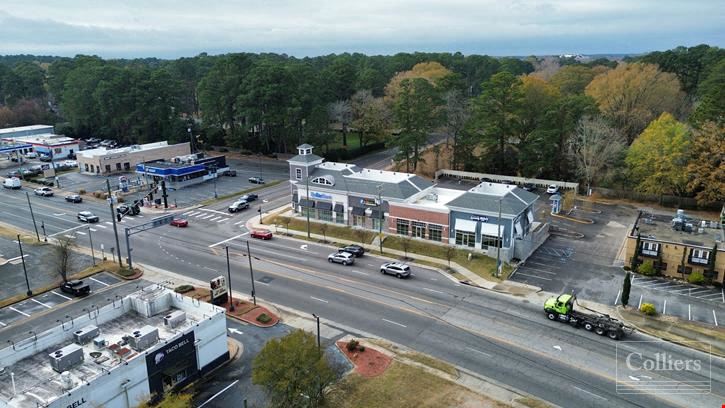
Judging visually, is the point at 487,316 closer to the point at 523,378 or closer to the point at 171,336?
the point at 523,378

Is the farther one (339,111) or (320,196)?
(339,111)

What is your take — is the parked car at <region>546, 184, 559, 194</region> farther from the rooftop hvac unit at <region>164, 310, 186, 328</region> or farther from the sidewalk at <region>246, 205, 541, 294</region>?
the rooftop hvac unit at <region>164, 310, 186, 328</region>

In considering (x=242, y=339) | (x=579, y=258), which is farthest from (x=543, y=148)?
(x=242, y=339)

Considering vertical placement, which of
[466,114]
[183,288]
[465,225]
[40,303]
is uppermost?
[466,114]

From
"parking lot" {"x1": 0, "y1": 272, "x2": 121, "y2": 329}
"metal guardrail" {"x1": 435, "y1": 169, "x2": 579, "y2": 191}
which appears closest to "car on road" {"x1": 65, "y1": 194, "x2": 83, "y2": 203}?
"parking lot" {"x1": 0, "y1": 272, "x2": 121, "y2": 329}

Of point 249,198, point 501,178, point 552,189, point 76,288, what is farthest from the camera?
point 501,178

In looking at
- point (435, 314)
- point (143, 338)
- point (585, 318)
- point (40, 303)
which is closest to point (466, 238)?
point (435, 314)

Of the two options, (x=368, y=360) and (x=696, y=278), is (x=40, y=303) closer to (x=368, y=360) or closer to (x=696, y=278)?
(x=368, y=360)
